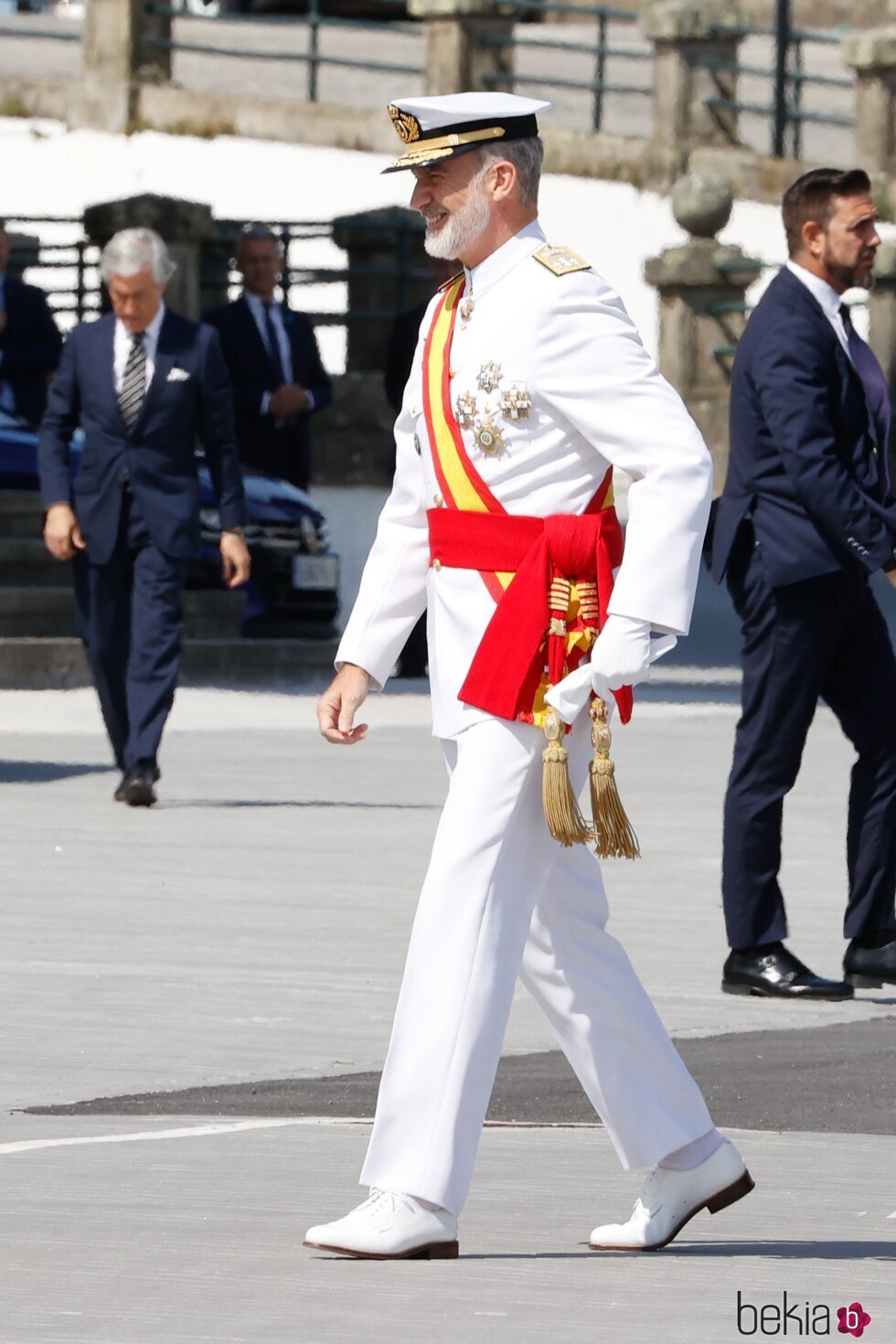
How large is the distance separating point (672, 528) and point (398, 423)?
691 mm

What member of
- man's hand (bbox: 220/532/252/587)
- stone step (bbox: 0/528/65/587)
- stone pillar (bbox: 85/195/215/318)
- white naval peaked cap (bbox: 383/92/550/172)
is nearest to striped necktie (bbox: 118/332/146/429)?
man's hand (bbox: 220/532/252/587)

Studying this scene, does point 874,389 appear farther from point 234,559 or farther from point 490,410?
point 234,559

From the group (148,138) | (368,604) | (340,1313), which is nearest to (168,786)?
(368,604)

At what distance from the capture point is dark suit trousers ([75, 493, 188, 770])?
41.7 ft

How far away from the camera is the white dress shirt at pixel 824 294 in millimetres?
8914

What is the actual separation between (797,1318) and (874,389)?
4.23 m

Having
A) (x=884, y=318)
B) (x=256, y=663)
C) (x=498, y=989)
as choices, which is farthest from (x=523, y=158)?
(x=884, y=318)

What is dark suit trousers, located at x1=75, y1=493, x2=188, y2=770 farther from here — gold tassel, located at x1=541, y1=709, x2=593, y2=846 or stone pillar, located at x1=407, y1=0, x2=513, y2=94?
stone pillar, located at x1=407, y1=0, x2=513, y2=94

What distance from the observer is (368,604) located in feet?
20.1

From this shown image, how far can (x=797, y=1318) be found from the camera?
16.8ft

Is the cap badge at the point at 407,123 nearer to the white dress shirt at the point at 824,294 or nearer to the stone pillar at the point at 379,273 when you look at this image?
the white dress shirt at the point at 824,294

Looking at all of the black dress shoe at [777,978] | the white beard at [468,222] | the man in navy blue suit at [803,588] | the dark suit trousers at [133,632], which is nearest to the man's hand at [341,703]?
the white beard at [468,222]

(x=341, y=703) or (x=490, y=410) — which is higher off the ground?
(x=490, y=410)

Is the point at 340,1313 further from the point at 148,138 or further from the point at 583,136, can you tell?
the point at 148,138
